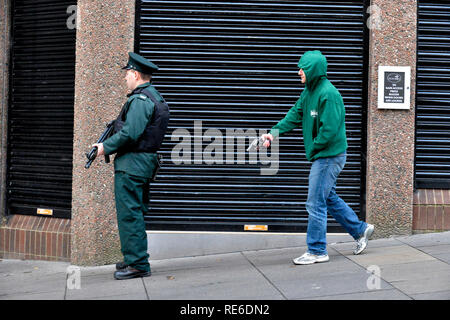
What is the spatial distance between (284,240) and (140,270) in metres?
1.94

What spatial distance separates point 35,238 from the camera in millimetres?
7938

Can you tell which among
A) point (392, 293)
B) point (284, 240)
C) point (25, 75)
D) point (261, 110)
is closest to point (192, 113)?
point (261, 110)

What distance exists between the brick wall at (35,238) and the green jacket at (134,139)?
203cm

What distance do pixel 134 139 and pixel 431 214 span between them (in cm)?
371

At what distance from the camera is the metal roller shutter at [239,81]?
7.54 metres

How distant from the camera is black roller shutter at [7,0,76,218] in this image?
7953 mm

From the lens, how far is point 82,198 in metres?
7.26

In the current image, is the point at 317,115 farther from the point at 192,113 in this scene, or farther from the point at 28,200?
the point at 28,200

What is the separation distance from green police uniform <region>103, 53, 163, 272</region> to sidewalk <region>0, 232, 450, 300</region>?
1.15 ft

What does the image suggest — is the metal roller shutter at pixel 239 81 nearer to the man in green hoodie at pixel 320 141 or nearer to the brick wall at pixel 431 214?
the brick wall at pixel 431 214
